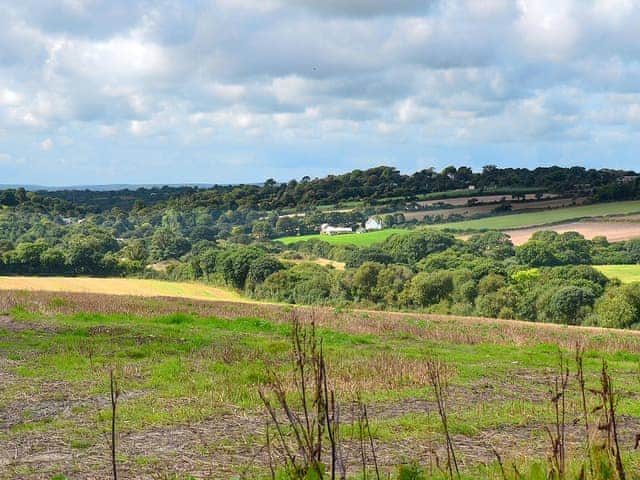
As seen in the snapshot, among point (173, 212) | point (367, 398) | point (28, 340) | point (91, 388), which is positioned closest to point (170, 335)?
point (28, 340)

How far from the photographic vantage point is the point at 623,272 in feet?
230

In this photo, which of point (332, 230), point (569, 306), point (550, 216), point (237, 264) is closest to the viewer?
point (569, 306)

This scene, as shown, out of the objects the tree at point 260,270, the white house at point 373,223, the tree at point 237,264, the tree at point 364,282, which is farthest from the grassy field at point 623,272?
the white house at point 373,223

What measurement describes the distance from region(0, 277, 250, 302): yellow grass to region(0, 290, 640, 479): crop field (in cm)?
→ 3945

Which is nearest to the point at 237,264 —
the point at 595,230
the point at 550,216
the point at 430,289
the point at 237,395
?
the point at 430,289

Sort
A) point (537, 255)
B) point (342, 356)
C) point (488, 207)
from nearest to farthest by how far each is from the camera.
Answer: point (342, 356) < point (537, 255) < point (488, 207)

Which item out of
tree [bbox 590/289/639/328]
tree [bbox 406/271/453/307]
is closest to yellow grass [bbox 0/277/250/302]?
tree [bbox 406/271/453/307]

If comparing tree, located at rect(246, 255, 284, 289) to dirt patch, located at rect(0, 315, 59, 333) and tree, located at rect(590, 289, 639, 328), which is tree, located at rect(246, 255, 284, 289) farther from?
dirt patch, located at rect(0, 315, 59, 333)

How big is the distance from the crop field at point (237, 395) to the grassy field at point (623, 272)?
4494 centimetres

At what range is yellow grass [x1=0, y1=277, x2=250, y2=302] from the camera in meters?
62.8

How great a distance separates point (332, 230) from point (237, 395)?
94.0 meters

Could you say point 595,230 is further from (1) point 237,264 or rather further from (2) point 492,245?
(1) point 237,264

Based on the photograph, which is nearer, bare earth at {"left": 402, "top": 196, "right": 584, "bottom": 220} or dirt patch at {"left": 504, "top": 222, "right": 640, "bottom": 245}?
dirt patch at {"left": 504, "top": 222, "right": 640, "bottom": 245}

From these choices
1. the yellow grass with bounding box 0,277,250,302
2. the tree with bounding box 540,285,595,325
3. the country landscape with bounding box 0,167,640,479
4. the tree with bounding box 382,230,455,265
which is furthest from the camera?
the tree with bounding box 382,230,455,265
